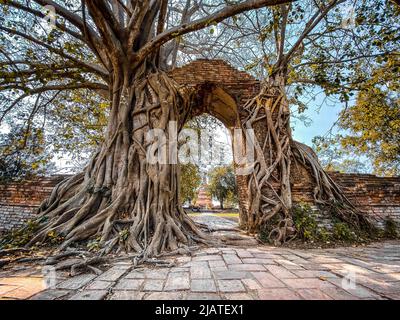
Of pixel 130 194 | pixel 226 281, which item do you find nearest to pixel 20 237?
pixel 130 194

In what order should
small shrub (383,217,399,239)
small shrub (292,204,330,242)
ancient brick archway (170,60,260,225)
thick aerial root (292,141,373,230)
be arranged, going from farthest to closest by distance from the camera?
ancient brick archway (170,60,260,225) < small shrub (383,217,399,239) < thick aerial root (292,141,373,230) < small shrub (292,204,330,242)

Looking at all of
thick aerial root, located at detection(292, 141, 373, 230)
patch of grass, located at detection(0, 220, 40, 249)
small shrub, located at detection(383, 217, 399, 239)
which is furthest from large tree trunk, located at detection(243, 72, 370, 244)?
patch of grass, located at detection(0, 220, 40, 249)

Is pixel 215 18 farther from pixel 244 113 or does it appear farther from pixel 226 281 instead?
pixel 226 281

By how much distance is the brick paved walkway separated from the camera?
57.6 inches

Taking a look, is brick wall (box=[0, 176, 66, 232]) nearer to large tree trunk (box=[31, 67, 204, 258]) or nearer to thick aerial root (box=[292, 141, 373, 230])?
large tree trunk (box=[31, 67, 204, 258])

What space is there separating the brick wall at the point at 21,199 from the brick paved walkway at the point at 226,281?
304 cm

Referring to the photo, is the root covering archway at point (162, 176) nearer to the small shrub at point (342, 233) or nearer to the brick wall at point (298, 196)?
the small shrub at point (342, 233)

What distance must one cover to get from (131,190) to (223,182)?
14615 millimetres

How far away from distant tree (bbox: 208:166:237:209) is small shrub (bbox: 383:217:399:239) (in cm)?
1296

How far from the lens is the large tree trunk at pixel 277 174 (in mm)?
3865

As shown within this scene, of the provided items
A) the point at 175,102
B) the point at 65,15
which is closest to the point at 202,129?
the point at 175,102

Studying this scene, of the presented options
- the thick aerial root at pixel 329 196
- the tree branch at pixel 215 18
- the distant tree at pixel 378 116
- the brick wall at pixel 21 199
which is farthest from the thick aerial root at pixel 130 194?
the distant tree at pixel 378 116
